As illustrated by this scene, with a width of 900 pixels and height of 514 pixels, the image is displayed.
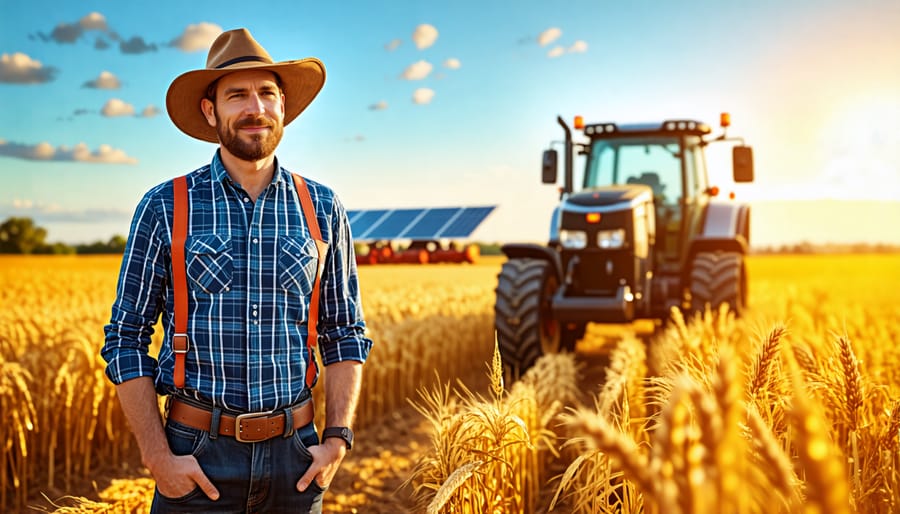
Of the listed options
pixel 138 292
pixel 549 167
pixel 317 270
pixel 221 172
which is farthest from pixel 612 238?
pixel 138 292

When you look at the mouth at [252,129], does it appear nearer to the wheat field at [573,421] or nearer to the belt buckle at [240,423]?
the belt buckle at [240,423]


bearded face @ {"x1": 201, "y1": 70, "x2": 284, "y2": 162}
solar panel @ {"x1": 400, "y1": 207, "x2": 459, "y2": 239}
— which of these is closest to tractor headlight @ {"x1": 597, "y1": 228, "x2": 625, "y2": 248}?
bearded face @ {"x1": 201, "y1": 70, "x2": 284, "y2": 162}

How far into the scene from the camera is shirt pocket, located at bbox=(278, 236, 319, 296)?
2504 millimetres

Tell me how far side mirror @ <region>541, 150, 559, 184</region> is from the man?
18.5 feet

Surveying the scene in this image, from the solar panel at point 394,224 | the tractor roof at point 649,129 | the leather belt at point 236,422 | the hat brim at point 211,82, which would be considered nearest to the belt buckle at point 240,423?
the leather belt at point 236,422

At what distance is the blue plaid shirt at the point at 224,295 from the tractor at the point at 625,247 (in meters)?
4.51

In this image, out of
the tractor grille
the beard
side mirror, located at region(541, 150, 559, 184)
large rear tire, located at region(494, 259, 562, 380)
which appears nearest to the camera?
the beard

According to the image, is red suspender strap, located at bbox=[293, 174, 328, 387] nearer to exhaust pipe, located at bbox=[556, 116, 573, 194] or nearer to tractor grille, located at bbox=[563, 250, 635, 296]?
tractor grille, located at bbox=[563, 250, 635, 296]

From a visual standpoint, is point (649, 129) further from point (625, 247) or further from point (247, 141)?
point (247, 141)

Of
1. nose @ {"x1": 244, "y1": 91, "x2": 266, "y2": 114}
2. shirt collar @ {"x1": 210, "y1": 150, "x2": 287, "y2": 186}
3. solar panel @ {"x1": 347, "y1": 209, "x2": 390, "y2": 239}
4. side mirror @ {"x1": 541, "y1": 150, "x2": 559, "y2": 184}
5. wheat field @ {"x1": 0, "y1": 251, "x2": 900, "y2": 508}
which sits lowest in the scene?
wheat field @ {"x1": 0, "y1": 251, "x2": 900, "y2": 508}

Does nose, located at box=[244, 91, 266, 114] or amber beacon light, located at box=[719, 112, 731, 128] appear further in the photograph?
amber beacon light, located at box=[719, 112, 731, 128]

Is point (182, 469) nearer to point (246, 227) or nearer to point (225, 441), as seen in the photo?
point (225, 441)

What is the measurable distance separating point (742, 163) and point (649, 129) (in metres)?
1.11

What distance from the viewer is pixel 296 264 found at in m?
2.53
